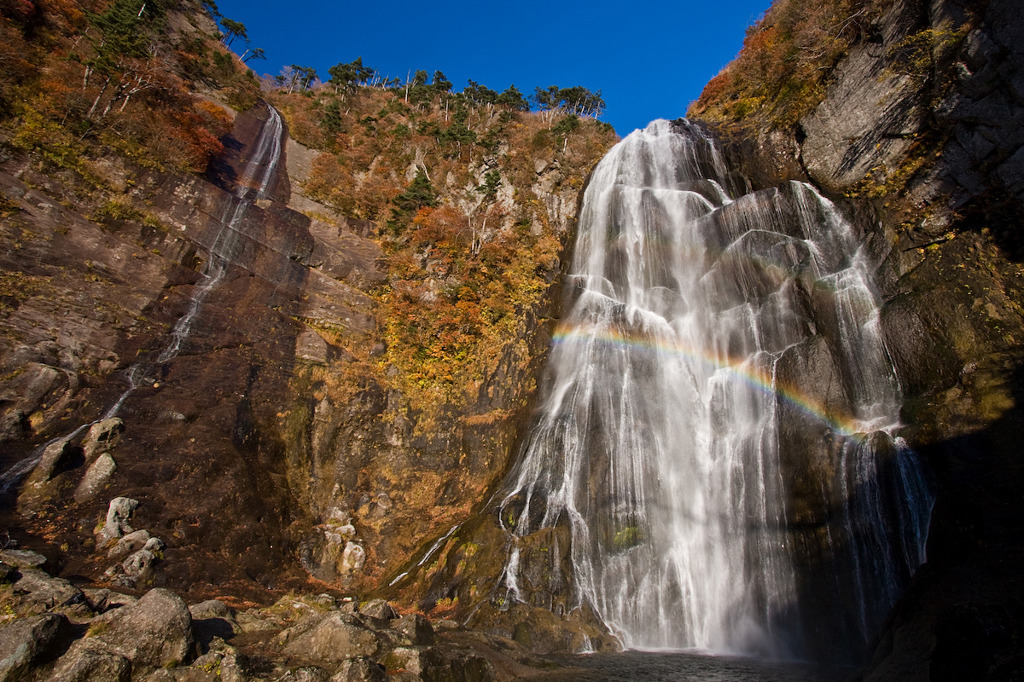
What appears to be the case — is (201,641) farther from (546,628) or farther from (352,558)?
(352,558)

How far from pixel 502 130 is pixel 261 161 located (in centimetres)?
1502

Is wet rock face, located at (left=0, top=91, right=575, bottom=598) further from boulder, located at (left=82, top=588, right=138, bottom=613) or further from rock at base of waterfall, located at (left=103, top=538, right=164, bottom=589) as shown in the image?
boulder, located at (left=82, top=588, right=138, bottom=613)

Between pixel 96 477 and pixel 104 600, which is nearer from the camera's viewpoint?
pixel 104 600

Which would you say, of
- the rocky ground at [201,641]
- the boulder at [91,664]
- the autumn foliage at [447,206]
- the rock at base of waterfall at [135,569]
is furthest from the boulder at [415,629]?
the autumn foliage at [447,206]

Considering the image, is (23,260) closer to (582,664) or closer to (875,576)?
(582,664)

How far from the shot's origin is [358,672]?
579 cm

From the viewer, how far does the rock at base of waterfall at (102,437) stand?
11.5 m

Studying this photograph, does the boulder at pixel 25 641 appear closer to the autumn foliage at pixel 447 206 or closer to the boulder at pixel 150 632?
the boulder at pixel 150 632

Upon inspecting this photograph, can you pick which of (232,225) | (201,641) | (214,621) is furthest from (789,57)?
(214,621)

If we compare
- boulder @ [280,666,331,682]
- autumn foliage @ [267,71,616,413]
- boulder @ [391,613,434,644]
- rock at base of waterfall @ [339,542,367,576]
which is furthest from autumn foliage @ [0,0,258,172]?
boulder @ [280,666,331,682]

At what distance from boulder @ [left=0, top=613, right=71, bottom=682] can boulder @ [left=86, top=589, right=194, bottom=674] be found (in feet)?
1.54

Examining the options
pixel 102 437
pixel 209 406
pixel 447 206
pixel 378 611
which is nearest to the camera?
pixel 378 611

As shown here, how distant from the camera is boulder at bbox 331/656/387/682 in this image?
5.71m

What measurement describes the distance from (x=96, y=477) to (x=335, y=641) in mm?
8422
